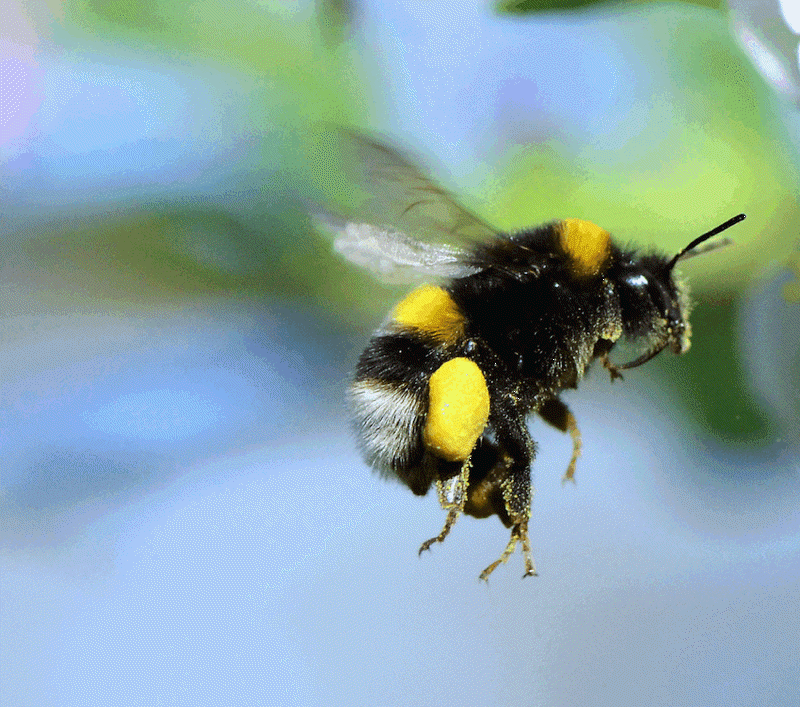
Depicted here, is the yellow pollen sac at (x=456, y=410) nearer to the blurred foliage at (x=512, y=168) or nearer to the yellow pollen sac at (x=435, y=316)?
the yellow pollen sac at (x=435, y=316)

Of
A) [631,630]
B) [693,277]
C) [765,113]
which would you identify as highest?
[765,113]

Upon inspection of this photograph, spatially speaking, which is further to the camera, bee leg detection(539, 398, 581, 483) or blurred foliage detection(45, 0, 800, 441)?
blurred foliage detection(45, 0, 800, 441)

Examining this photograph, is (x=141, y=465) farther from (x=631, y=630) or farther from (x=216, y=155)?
(x=631, y=630)

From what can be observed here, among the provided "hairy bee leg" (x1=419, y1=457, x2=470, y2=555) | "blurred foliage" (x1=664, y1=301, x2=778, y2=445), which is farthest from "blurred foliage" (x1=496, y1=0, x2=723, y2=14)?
"hairy bee leg" (x1=419, y1=457, x2=470, y2=555)

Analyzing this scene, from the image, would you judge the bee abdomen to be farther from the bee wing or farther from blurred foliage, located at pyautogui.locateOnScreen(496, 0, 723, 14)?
blurred foliage, located at pyautogui.locateOnScreen(496, 0, 723, 14)

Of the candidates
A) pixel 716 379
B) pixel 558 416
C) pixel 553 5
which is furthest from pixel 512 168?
pixel 558 416

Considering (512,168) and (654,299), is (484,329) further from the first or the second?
(512,168)

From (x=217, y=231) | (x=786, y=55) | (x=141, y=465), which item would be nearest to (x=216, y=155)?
(x=217, y=231)
